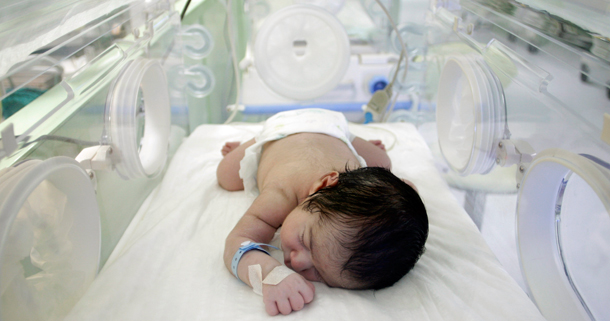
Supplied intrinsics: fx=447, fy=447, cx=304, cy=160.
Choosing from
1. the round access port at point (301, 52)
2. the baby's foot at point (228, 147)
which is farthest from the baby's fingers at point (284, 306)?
the round access port at point (301, 52)

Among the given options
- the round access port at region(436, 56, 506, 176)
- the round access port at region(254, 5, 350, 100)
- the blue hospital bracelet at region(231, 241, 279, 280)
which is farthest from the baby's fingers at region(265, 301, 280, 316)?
the round access port at region(254, 5, 350, 100)

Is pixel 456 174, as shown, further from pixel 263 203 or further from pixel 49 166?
pixel 49 166

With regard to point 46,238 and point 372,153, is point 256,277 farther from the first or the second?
point 372,153

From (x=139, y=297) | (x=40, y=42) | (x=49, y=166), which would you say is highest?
(x=40, y=42)

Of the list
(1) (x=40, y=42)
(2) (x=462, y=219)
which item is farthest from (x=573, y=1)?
(1) (x=40, y=42)

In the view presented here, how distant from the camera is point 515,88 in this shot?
0.92 meters

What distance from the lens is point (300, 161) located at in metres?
1.12

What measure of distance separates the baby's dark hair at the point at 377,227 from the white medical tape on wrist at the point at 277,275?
10 centimetres

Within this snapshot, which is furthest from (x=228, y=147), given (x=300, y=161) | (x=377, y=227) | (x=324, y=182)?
(x=377, y=227)

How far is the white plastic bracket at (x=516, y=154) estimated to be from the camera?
877mm

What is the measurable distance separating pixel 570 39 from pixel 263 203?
2.19ft

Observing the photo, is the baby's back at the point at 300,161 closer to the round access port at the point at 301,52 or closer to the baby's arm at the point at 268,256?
the baby's arm at the point at 268,256

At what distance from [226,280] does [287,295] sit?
165 millimetres

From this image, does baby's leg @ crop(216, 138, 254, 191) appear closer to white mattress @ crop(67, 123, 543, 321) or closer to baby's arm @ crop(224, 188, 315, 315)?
white mattress @ crop(67, 123, 543, 321)
